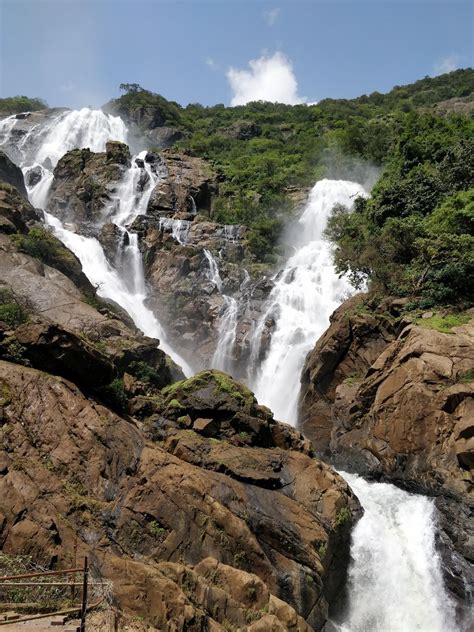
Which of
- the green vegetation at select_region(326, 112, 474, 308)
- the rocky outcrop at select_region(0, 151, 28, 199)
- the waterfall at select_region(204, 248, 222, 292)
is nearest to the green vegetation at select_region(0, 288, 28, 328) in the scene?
the green vegetation at select_region(326, 112, 474, 308)

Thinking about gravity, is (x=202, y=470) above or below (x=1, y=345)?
below

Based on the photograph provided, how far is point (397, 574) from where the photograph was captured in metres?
14.8

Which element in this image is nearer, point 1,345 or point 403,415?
point 1,345

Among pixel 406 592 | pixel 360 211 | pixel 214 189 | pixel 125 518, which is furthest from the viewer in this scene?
pixel 214 189

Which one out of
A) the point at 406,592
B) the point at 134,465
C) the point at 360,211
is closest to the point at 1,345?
the point at 134,465

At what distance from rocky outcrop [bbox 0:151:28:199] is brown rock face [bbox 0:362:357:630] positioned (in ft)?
120

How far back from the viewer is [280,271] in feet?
130

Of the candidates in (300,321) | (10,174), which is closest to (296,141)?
(10,174)

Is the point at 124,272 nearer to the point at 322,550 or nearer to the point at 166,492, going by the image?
the point at 166,492

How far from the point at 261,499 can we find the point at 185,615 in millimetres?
4717

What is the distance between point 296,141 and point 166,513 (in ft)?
251

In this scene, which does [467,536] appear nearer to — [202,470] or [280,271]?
[202,470]

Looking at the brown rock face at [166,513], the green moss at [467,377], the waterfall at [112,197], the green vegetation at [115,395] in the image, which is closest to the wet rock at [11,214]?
the waterfall at [112,197]

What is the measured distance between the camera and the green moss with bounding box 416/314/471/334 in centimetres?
2019
